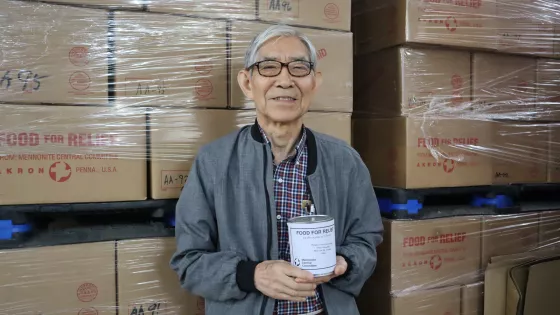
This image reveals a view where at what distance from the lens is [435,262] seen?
1999 mm

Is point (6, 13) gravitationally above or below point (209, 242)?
above

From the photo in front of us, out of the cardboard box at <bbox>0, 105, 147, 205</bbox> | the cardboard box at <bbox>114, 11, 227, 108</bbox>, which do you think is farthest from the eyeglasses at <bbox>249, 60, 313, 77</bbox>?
the cardboard box at <bbox>0, 105, 147, 205</bbox>

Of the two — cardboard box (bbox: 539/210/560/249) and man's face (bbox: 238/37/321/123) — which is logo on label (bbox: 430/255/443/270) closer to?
cardboard box (bbox: 539/210/560/249)

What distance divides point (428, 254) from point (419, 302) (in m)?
0.20

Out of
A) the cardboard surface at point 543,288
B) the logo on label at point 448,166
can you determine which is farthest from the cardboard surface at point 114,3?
the cardboard surface at point 543,288

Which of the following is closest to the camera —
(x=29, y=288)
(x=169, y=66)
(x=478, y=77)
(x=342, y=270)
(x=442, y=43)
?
(x=342, y=270)

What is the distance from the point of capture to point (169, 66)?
157 centimetres

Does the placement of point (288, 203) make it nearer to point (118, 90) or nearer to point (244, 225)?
point (244, 225)

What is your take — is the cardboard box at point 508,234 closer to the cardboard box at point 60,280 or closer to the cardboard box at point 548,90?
the cardboard box at point 548,90

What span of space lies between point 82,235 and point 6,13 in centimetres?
71

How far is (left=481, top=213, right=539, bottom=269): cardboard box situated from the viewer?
2090mm

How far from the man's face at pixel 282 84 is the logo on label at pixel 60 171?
0.63 meters

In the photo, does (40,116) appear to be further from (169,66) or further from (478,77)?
(478,77)

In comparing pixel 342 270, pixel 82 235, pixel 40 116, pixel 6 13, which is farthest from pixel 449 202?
pixel 6 13
